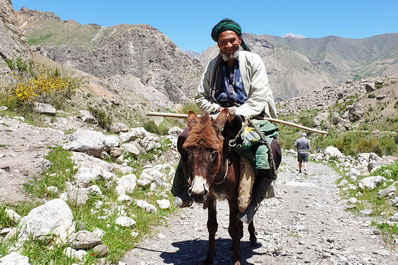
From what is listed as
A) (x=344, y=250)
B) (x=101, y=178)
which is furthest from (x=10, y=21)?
(x=344, y=250)

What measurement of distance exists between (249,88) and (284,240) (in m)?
2.86

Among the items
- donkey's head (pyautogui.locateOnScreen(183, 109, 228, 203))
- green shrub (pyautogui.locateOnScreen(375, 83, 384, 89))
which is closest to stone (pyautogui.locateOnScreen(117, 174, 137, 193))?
donkey's head (pyautogui.locateOnScreen(183, 109, 228, 203))

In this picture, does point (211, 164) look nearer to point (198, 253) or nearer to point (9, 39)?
point (198, 253)

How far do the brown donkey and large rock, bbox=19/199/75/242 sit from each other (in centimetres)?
191

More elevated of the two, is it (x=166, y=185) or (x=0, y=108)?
(x=0, y=108)

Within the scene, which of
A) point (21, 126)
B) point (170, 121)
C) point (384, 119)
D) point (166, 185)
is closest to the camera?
point (166, 185)

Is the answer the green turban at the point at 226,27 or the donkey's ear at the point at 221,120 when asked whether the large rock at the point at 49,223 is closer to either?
the donkey's ear at the point at 221,120

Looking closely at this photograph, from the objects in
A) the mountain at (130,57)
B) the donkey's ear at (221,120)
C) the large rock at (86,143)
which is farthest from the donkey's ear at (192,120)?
the mountain at (130,57)

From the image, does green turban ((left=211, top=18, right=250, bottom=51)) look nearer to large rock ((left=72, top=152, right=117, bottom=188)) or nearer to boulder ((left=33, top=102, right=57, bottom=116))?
large rock ((left=72, top=152, right=117, bottom=188))

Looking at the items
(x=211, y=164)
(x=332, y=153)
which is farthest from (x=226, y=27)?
(x=332, y=153)

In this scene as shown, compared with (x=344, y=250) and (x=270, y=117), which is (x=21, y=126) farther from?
(x=344, y=250)

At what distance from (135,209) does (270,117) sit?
331 centimetres

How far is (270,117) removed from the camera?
4496 millimetres

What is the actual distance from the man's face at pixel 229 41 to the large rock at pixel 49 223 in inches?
126
